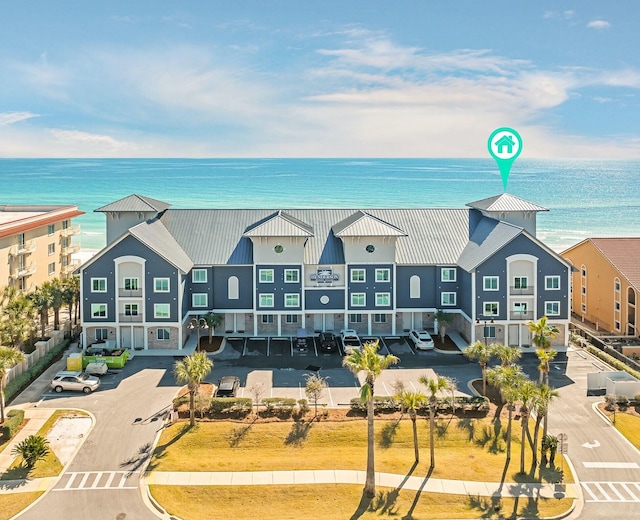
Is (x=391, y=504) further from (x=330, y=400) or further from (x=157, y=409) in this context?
(x=157, y=409)

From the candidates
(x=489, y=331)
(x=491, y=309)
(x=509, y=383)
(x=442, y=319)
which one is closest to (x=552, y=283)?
(x=491, y=309)

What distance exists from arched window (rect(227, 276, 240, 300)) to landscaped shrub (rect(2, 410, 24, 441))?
22269mm

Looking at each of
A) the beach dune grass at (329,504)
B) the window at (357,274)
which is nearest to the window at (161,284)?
the window at (357,274)

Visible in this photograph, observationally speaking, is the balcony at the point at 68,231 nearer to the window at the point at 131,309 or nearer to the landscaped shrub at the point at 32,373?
the landscaped shrub at the point at 32,373

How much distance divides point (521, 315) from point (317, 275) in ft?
62.5

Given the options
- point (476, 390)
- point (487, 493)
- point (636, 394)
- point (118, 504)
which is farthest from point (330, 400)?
point (636, 394)

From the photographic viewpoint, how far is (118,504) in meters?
29.6

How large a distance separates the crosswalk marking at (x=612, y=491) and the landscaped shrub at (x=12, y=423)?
32.6m

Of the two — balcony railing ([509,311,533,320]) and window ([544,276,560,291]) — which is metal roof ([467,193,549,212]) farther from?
balcony railing ([509,311,533,320])

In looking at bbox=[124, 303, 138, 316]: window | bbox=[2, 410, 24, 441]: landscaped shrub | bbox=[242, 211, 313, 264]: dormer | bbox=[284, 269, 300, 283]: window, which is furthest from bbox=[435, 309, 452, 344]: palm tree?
bbox=[2, 410, 24, 441]: landscaped shrub

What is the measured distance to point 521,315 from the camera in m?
55.0

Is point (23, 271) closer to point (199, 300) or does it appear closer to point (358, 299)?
point (199, 300)

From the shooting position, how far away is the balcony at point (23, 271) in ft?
191

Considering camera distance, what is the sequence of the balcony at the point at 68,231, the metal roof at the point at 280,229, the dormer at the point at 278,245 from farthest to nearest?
the balcony at the point at 68,231 → the dormer at the point at 278,245 → the metal roof at the point at 280,229
